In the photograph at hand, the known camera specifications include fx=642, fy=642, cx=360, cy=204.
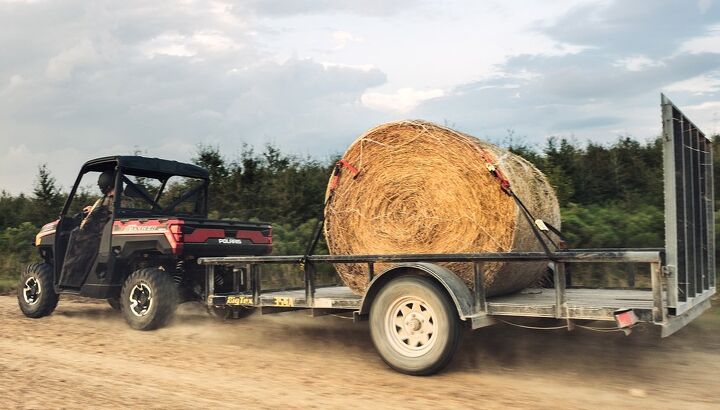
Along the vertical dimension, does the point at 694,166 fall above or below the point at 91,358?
above

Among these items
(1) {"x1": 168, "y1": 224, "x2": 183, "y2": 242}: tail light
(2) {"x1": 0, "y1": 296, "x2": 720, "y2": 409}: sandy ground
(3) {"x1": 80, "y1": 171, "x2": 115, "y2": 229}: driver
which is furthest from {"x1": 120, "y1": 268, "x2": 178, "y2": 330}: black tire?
(3) {"x1": 80, "y1": 171, "x2": 115, "y2": 229}: driver

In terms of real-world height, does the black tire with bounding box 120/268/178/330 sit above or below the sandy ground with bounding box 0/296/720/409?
above

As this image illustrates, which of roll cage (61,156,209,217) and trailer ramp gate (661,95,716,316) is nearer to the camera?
trailer ramp gate (661,95,716,316)

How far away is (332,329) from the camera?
757 centimetres

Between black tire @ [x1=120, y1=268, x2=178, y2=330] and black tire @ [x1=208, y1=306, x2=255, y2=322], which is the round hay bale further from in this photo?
black tire @ [x1=120, y1=268, x2=178, y2=330]

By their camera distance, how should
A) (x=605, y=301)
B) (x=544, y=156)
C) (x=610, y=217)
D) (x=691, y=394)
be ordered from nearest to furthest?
1. (x=691, y=394)
2. (x=605, y=301)
3. (x=610, y=217)
4. (x=544, y=156)

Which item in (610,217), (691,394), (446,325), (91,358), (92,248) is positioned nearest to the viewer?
(691,394)

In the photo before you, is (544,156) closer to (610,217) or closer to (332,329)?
(610,217)

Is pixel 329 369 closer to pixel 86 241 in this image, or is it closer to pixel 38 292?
pixel 86 241

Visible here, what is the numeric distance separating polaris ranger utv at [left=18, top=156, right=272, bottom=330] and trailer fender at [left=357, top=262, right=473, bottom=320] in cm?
202

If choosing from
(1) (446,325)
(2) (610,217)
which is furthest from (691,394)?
(2) (610,217)

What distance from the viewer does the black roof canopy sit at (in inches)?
318

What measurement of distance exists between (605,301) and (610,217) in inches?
222

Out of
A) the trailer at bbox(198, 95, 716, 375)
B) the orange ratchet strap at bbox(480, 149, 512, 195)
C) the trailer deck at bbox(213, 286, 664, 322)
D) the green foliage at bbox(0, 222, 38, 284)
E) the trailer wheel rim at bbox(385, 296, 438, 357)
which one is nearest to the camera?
the trailer at bbox(198, 95, 716, 375)
